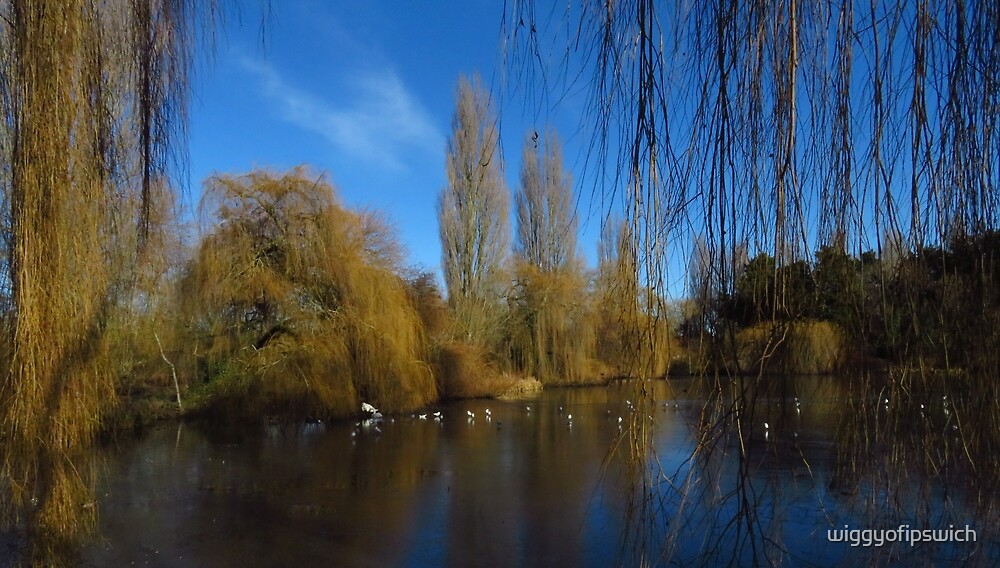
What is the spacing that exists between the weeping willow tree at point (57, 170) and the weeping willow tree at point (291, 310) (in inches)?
384

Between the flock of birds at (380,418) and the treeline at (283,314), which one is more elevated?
the treeline at (283,314)

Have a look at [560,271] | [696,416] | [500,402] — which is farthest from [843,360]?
[560,271]

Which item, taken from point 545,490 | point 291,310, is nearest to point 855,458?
point 545,490

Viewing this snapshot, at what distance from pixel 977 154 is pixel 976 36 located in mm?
133

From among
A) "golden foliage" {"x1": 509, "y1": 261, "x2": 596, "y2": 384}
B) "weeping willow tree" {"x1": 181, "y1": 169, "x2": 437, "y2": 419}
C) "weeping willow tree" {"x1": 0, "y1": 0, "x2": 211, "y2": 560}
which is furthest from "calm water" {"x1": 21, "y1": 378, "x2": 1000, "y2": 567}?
"golden foliage" {"x1": 509, "y1": 261, "x2": 596, "y2": 384}

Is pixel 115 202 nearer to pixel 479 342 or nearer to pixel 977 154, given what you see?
pixel 977 154

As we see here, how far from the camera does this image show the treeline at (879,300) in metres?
0.77

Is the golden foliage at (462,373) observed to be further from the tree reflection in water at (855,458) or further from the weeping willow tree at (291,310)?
the tree reflection in water at (855,458)

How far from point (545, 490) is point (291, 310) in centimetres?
717

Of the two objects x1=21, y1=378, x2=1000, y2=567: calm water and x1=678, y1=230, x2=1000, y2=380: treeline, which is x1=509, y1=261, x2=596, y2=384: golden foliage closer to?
x1=21, y1=378, x2=1000, y2=567: calm water

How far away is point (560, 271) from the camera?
18.8 metres

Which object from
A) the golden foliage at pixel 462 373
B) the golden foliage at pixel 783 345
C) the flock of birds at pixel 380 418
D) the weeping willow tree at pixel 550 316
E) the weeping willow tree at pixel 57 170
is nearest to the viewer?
the golden foliage at pixel 783 345

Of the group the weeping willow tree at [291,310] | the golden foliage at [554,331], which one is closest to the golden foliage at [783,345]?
the weeping willow tree at [291,310]

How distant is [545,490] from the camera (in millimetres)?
6238
